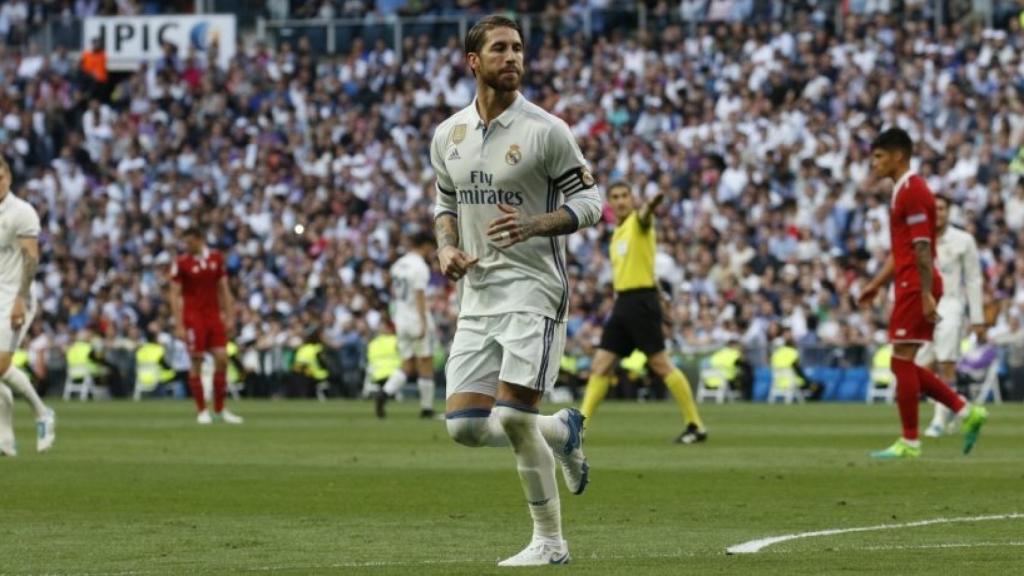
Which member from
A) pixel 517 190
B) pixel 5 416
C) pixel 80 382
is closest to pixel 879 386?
pixel 80 382

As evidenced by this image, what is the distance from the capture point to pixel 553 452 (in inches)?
387

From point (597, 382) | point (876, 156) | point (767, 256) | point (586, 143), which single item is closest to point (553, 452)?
point (876, 156)

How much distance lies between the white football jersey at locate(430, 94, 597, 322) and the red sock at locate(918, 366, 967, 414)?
26.5 feet

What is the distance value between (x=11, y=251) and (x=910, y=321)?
7.16m

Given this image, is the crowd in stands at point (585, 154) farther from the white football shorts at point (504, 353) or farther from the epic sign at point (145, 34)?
the white football shorts at point (504, 353)

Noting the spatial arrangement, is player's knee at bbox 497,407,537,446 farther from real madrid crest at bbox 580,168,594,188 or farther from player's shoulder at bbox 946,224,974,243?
player's shoulder at bbox 946,224,974,243

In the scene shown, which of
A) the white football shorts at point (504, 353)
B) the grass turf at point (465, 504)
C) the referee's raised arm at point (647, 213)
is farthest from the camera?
the referee's raised arm at point (647, 213)

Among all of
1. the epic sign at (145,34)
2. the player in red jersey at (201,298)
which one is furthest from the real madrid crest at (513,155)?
the epic sign at (145,34)

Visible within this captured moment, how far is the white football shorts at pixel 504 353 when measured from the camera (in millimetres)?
9047

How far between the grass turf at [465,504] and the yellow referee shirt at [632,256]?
5.00 ft

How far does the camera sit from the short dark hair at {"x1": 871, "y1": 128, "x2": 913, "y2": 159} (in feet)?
53.0

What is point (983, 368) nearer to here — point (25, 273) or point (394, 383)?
point (394, 383)

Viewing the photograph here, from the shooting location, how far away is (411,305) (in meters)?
26.8

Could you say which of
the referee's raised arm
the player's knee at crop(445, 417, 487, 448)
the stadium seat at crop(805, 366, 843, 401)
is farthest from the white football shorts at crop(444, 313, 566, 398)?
the stadium seat at crop(805, 366, 843, 401)
